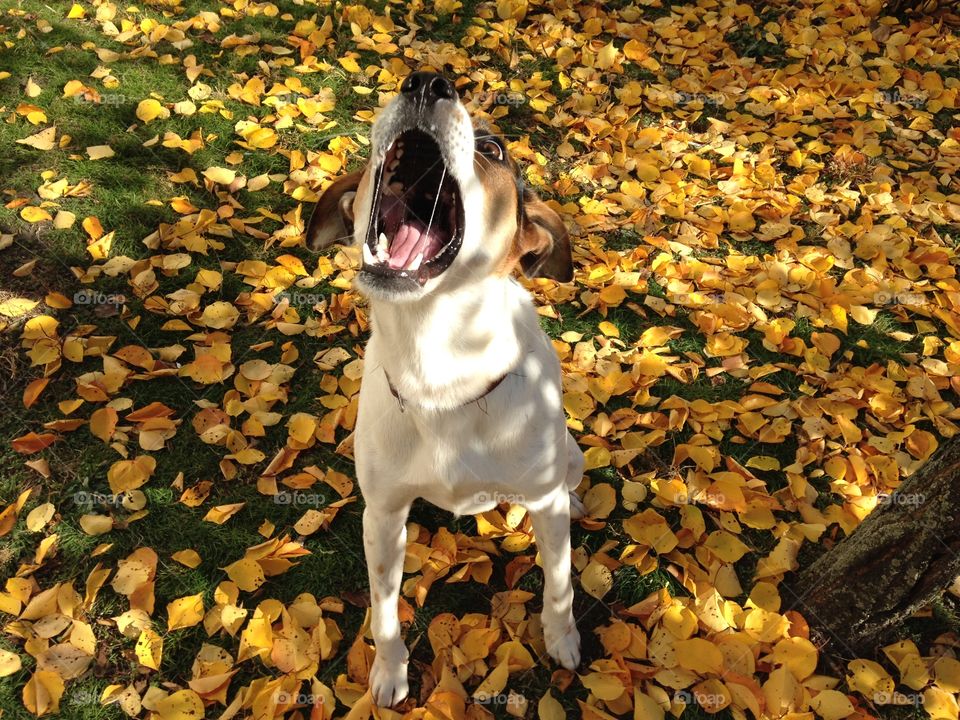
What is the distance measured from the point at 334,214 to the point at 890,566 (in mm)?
2714

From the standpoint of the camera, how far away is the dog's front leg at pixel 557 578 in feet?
10.3

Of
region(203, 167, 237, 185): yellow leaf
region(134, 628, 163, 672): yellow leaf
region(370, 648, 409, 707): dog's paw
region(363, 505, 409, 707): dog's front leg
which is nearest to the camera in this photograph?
region(363, 505, 409, 707): dog's front leg

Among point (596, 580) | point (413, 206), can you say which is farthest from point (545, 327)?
point (413, 206)

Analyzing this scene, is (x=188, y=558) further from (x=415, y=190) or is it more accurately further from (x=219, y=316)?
(x=415, y=190)

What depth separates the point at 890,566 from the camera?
3.06 m

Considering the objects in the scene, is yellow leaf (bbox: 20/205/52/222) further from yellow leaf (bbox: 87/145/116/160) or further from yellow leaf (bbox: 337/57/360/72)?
yellow leaf (bbox: 337/57/360/72)

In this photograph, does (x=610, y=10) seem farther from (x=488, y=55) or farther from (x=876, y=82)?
(x=876, y=82)

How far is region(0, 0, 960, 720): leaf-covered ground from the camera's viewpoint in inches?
137

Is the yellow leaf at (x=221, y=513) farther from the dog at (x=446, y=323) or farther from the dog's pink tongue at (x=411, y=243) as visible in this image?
the dog's pink tongue at (x=411, y=243)

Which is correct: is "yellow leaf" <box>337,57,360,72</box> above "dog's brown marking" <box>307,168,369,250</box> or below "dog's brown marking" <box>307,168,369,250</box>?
below

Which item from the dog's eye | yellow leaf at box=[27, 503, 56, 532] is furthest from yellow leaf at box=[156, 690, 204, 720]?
the dog's eye

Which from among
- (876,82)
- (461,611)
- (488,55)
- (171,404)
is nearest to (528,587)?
(461,611)

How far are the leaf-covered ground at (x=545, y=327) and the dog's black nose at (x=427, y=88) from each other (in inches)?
92.1

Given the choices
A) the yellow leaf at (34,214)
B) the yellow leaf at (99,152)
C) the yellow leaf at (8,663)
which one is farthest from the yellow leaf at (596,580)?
the yellow leaf at (99,152)
